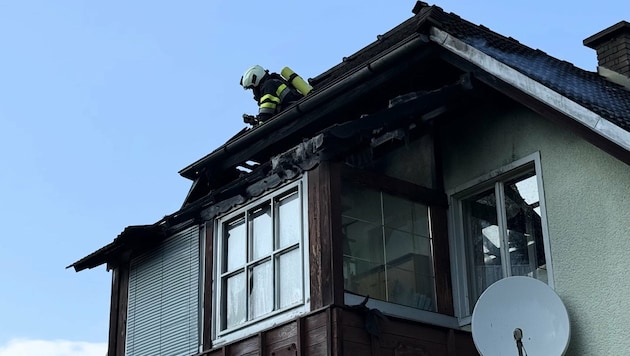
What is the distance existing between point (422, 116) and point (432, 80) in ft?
1.37

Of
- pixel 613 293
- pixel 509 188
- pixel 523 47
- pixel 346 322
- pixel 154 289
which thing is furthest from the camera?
pixel 154 289

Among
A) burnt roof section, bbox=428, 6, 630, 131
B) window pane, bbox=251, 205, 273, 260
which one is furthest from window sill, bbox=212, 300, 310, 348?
burnt roof section, bbox=428, 6, 630, 131

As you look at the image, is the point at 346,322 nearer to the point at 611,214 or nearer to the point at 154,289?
the point at 611,214

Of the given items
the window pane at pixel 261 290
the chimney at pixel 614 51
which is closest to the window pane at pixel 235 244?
the window pane at pixel 261 290

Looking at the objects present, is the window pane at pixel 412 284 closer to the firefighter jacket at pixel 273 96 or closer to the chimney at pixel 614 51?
the chimney at pixel 614 51

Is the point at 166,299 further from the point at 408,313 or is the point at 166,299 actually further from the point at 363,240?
the point at 408,313

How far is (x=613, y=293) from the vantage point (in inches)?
379

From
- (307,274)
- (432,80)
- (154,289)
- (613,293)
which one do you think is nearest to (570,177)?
(613,293)

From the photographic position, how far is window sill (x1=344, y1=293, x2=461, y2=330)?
10.7 m

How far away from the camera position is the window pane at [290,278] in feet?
36.5

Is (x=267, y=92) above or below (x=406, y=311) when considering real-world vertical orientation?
above

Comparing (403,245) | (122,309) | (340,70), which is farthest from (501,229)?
(122,309)

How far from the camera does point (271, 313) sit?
11.3 meters

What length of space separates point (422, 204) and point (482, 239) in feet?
2.52
